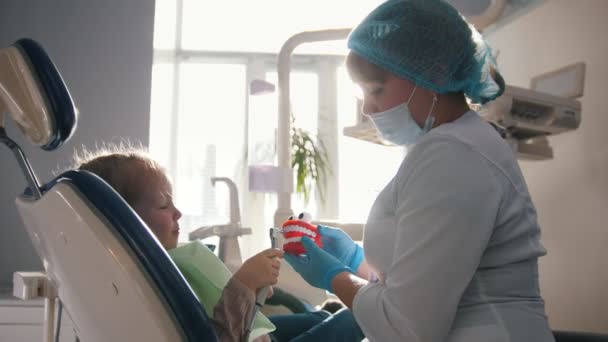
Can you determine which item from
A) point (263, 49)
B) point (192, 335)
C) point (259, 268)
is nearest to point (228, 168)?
point (263, 49)

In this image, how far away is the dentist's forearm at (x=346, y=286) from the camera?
990 millimetres

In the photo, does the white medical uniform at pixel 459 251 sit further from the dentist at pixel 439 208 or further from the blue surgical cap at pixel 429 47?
the blue surgical cap at pixel 429 47

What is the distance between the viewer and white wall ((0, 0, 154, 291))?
2.60 m

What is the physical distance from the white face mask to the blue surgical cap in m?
0.05

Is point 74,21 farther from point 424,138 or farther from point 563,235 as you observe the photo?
point 563,235

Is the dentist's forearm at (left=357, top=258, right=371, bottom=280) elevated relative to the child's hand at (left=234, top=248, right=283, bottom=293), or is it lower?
lower

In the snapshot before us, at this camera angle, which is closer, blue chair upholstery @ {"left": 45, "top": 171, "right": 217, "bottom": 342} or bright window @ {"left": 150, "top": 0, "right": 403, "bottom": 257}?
blue chair upholstery @ {"left": 45, "top": 171, "right": 217, "bottom": 342}

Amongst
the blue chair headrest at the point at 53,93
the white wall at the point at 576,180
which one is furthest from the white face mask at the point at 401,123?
the white wall at the point at 576,180

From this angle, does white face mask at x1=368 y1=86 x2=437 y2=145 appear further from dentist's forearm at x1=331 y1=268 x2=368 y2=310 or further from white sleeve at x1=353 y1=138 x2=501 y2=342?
dentist's forearm at x1=331 y1=268 x2=368 y2=310

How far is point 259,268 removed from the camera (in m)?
0.98

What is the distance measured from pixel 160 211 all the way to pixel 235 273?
0.88 ft

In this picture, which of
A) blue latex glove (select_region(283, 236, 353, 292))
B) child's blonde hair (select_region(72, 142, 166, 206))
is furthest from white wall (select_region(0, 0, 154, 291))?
blue latex glove (select_region(283, 236, 353, 292))

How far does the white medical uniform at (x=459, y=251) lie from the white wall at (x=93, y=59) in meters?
2.07

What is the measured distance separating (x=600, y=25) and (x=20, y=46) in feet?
6.60
